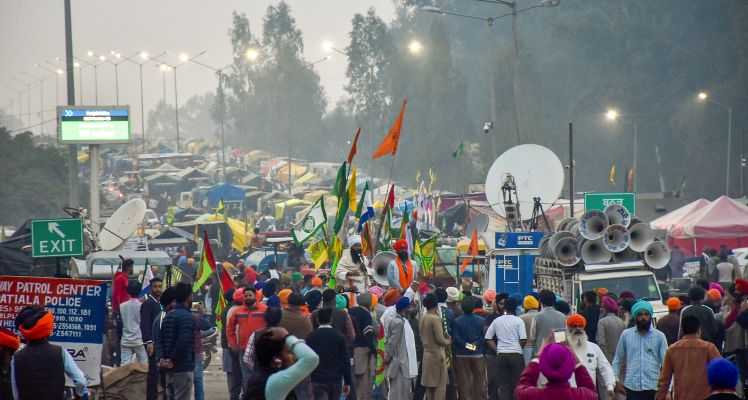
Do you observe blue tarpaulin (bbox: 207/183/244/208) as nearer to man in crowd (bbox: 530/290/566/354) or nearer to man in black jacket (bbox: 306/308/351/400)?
man in crowd (bbox: 530/290/566/354)

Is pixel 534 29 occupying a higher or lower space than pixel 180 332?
higher

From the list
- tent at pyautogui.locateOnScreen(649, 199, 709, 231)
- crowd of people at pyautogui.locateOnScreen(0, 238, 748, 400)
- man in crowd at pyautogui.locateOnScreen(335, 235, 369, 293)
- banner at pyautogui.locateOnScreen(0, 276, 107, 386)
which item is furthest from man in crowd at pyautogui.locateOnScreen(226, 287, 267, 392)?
tent at pyautogui.locateOnScreen(649, 199, 709, 231)

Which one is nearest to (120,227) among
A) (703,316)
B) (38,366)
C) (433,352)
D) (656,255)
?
(656,255)

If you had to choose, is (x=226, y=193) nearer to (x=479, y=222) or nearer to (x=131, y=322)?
(x=479, y=222)

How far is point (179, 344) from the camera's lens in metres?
12.0

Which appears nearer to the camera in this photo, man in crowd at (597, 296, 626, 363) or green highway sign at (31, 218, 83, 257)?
man in crowd at (597, 296, 626, 363)

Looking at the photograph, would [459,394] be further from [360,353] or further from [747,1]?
[747,1]

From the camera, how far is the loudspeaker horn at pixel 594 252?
16.8m

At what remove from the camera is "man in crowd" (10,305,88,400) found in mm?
8633

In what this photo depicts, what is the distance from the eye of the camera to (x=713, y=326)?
12750mm

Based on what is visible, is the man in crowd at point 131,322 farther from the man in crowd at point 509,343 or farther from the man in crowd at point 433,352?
the man in crowd at point 509,343

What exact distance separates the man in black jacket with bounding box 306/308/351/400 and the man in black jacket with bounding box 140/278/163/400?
194 cm

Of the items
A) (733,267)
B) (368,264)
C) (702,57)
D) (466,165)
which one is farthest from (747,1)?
(368,264)

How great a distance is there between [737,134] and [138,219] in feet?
174
